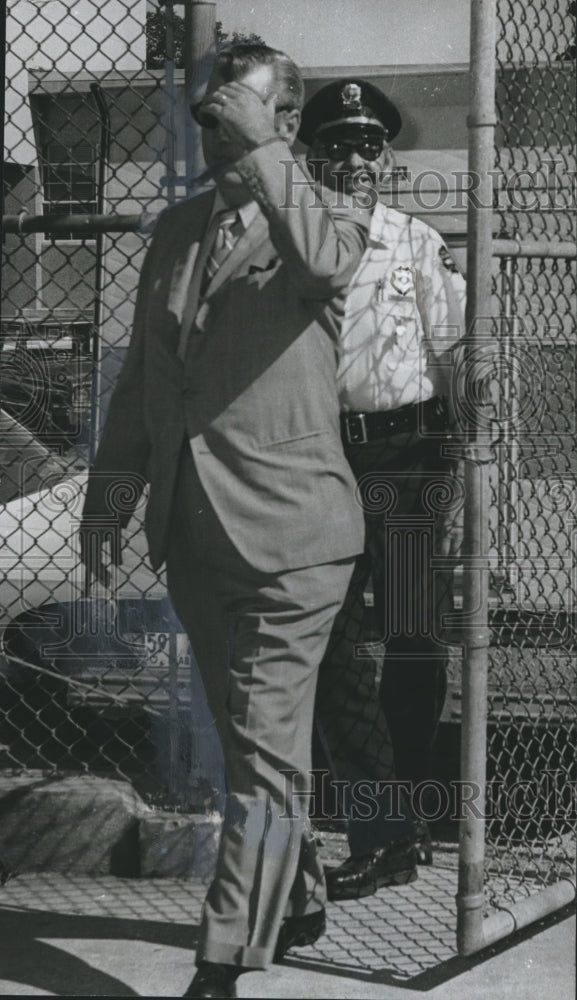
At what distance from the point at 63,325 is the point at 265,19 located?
1084 millimetres

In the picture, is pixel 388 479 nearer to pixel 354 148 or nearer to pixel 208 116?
pixel 354 148

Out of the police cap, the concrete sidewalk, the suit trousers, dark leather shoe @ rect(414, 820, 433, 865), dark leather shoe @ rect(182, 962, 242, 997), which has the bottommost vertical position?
the concrete sidewalk

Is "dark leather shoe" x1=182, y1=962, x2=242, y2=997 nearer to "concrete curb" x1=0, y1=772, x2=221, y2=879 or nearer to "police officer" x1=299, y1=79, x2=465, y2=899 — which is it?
"police officer" x1=299, y1=79, x2=465, y2=899

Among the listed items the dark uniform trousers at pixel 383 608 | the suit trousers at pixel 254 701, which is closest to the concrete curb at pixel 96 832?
the dark uniform trousers at pixel 383 608

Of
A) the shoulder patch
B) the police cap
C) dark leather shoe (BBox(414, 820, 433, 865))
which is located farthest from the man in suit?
dark leather shoe (BBox(414, 820, 433, 865))

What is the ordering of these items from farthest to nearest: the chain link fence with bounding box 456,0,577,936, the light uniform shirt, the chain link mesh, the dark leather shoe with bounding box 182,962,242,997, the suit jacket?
1. the chain link mesh
2. the chain link fence with bounding box 456,0,577,936
3. the light uniform shirt
4. the suit jacket
5. the dark leather shoe with bounding box 182,962,242,997

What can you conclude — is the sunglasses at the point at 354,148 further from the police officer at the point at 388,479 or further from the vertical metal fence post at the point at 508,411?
the vertical metal fence post at the point at 508,411

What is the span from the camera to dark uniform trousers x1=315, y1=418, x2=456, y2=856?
3.94 m

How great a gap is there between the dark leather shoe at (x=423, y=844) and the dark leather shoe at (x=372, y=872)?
47 millimetres

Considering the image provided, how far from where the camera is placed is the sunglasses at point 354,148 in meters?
3.70

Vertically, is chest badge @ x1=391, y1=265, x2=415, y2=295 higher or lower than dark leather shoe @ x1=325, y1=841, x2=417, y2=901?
higher

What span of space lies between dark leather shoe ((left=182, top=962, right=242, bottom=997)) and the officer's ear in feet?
6.55

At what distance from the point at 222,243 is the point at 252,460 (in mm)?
546

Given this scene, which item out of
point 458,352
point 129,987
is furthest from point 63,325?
point 129,987
